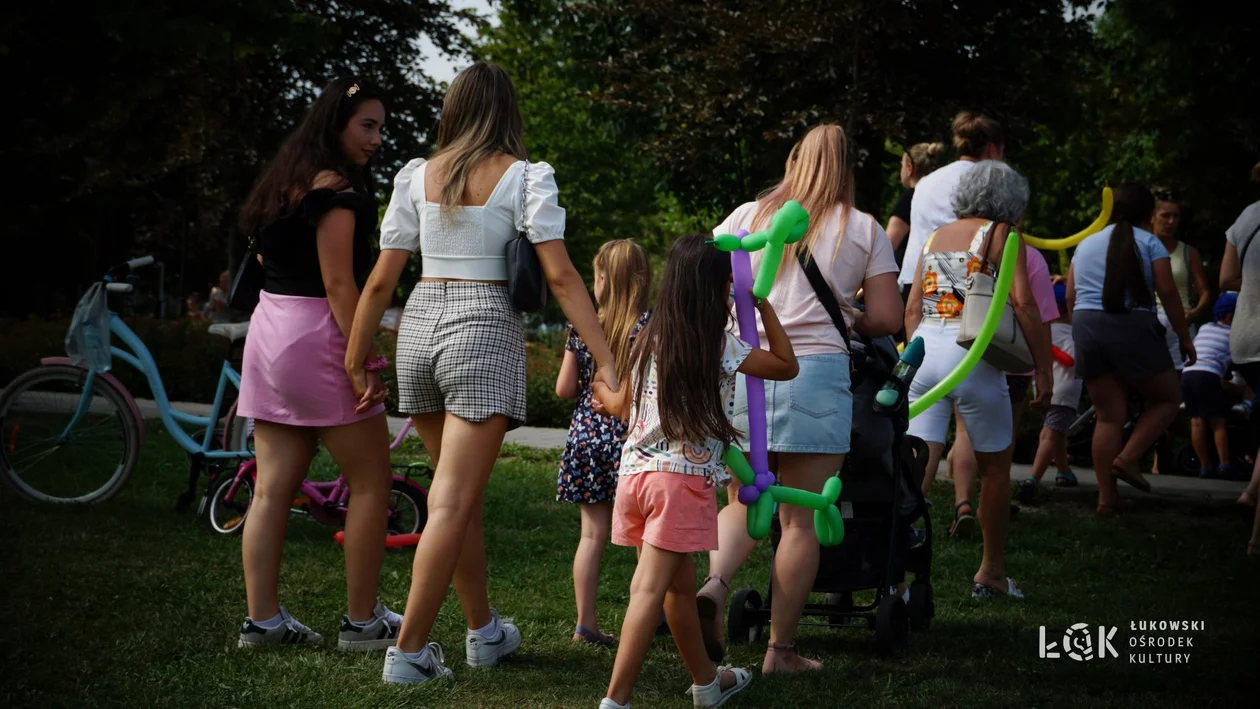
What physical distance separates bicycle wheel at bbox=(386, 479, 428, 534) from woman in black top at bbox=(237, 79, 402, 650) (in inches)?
77.6

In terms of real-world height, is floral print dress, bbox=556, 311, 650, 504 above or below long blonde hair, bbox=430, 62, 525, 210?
below

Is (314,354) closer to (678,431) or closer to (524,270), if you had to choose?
(524,270)

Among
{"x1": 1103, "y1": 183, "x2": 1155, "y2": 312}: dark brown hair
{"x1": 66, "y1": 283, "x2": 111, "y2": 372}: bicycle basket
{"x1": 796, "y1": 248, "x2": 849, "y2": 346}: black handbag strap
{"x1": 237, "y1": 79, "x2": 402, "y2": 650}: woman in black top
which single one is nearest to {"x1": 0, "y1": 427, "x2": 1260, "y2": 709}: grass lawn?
{"x1": 237, "y1": 79, "x2": 402, "y2": 650}: woman in black top

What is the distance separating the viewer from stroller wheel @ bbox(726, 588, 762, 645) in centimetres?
508

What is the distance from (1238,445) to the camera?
1064 centimetres

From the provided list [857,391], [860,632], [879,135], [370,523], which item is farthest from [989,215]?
[879,135]

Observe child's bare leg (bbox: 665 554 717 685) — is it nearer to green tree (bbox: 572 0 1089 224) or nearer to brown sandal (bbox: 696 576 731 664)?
brown sandal (bbox: 696 576 731 664)

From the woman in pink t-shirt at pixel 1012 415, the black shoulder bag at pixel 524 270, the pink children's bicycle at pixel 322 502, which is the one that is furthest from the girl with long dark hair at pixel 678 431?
the pink children's bicycle at pixel 322 502

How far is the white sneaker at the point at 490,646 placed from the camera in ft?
15.0

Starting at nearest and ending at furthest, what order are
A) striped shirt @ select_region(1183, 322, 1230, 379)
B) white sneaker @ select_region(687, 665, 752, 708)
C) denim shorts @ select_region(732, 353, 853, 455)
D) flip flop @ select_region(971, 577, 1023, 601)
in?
white sneaker @ select_region(687, 665, 752, 708), denim shorts @ select_region(732, 353, 853, 455), flip flop @ select_region(971, 577, 1023, 601), striped shirt @ select_region(1183, 322, 1230, 379)

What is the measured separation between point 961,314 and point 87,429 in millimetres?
5008

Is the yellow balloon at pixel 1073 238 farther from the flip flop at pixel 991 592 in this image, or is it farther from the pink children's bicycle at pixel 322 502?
the pink children's bicycle at pixel 322 502

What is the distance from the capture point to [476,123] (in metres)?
4.29

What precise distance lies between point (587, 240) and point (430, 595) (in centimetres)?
3146
